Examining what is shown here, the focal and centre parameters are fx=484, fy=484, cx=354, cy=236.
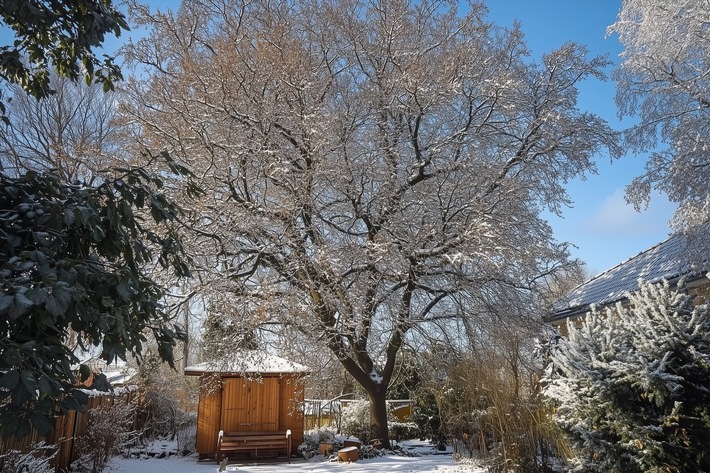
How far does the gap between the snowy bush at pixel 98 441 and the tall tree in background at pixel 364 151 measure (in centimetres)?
392

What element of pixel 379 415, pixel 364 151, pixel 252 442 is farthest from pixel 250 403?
pixel 364 151

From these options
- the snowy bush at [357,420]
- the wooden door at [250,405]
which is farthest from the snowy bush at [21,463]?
the snowy bush at [357,420]

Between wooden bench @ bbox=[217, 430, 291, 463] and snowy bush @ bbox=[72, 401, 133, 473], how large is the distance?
9.24 feet

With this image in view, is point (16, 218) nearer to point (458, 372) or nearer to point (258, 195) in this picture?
point (258, 195)

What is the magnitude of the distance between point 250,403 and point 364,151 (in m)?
8.17

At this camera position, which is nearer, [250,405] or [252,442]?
[252,442]

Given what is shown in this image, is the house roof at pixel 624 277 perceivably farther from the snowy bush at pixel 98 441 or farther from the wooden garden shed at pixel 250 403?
the snowy bush at pixel 98 441

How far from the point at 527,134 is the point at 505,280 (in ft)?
12.7

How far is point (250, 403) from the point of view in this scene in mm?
13906

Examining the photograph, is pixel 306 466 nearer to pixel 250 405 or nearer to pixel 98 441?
pixel 250 405

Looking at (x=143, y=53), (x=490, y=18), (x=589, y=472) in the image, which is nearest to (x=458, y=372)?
(x=589, y=472)

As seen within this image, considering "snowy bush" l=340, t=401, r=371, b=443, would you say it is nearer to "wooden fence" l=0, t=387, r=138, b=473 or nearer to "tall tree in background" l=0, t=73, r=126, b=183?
"wooden fence" l=0, t=387, r=138, b=473

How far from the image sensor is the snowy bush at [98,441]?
9.81m

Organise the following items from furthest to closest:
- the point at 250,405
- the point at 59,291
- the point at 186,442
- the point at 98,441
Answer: the point at 186,442 → the point at 250,405 → the point at 98,441 → the point at 59,291
